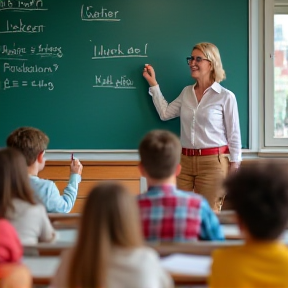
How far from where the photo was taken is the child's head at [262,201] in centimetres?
157

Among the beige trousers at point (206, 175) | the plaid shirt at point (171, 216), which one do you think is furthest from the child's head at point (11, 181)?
the beige trousers at point (206, 175)

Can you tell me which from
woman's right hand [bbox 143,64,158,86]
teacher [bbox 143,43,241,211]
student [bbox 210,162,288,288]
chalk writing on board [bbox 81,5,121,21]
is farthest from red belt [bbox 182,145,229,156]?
student [bbox 210,162,288,288]

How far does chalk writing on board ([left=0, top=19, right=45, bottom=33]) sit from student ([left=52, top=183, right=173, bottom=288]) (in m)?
3.29

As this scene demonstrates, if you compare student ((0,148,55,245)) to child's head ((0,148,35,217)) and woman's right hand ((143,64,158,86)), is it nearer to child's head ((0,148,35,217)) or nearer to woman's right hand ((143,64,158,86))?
child's head ((0,148,35,217))

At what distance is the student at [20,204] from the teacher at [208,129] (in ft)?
7.07

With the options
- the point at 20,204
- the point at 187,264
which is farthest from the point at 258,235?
the point at 20,204

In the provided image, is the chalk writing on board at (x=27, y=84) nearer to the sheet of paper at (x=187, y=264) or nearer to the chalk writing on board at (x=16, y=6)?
the chalk writing on board at (x=16, y=6)

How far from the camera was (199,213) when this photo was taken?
83.9 inches

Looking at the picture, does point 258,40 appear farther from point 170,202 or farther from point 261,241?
point 261,241

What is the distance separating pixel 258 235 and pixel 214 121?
108 inches

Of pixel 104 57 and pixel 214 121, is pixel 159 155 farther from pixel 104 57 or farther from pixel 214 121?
pixel 104 57

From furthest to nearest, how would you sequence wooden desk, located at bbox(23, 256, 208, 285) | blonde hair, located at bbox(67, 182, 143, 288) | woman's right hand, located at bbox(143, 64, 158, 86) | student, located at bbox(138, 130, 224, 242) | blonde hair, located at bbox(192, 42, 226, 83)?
woman's right hand, located at bbox(143, 64, 158, 86)
blonde hair, located at bbox(192, 42, 226, 83)
student, located at bbox(138, 130, 224, 242)
wooden desk, located at bbox(23, 256, 208, 285)
blonde hair, located at bbox(67, 182, 143, 288)

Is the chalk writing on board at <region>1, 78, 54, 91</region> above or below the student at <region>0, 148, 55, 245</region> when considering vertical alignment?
above

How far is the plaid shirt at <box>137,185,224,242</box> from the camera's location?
2.09 m
